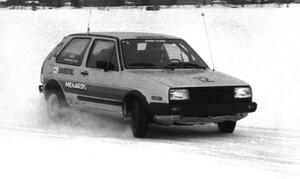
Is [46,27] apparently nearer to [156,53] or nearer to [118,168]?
[156,53]

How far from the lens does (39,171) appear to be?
7.85 meters

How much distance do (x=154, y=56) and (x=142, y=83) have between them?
0.94 m

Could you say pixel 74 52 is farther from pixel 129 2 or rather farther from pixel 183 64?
pixel 129 2

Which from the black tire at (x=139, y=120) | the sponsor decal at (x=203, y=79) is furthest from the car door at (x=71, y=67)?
the sponsor decal at (x=203, y=79)

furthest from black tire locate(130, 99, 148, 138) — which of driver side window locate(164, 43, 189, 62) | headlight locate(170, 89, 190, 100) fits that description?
driver side window locate(164, 43, 189, 62)

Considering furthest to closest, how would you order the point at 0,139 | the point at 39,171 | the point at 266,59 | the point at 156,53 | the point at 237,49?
the point at 237,49, the point at 266,59, the point at 156,53, the point at 0,139, the point at 39,171

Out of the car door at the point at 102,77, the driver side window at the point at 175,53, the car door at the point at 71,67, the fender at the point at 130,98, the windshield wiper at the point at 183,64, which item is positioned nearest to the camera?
the fender at the point at 130,98

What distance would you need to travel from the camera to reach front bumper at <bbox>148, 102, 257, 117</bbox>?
1009cm

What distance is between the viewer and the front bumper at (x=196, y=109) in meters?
10.1

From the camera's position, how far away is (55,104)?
12.4 meters

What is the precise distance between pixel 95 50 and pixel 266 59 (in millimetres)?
16848

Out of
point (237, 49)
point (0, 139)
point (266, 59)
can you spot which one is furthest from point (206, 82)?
point (237, 49)

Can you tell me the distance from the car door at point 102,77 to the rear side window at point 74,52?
216 mm

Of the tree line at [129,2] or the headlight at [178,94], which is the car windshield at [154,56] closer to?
the headlight at [178,94]
